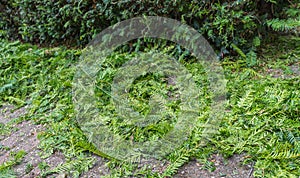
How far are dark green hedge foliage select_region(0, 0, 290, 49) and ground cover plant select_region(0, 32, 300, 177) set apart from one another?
0.96 ft

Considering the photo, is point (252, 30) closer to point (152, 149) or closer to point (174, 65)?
point (174, 65)

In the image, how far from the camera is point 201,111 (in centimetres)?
228

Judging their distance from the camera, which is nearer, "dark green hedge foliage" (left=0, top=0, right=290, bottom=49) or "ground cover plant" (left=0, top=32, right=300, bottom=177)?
"ground cover plant" (left=0, top=32, right=300, bottom=177)

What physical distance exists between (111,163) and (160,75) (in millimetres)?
1143

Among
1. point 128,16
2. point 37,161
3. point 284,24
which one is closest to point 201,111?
point 37,161

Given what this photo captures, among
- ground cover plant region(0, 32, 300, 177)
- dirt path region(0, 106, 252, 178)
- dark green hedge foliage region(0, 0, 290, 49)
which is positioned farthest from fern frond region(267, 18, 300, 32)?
dirt path region(0, 106, 252, 178)

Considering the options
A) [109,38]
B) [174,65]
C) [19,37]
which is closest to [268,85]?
[174,65]

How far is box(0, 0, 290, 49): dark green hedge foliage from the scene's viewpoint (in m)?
3.01

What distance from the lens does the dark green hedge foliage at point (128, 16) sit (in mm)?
3010

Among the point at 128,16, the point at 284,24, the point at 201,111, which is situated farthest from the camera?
the point at 128,16

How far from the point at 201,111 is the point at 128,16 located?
1.60 metres

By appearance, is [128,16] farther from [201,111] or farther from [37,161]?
[37,161]

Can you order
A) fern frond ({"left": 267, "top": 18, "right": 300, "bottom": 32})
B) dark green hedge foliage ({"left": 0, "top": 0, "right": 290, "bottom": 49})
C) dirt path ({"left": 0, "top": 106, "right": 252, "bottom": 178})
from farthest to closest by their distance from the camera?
1. dark green hedge foliage ({"left": 0, "top": 0, "right": 290, "bottom": 49})
2. fern frond ({"left": 267, "top": 18, "right": 300, "bottom": 32})
3. dirt path ({"left": 0, "top": 106, "right": 252, "bottom": 178})

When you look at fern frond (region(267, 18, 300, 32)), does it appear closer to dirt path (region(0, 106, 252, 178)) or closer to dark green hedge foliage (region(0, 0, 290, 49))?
dark green hedge foliage (region(0, 0, 290, 49))
